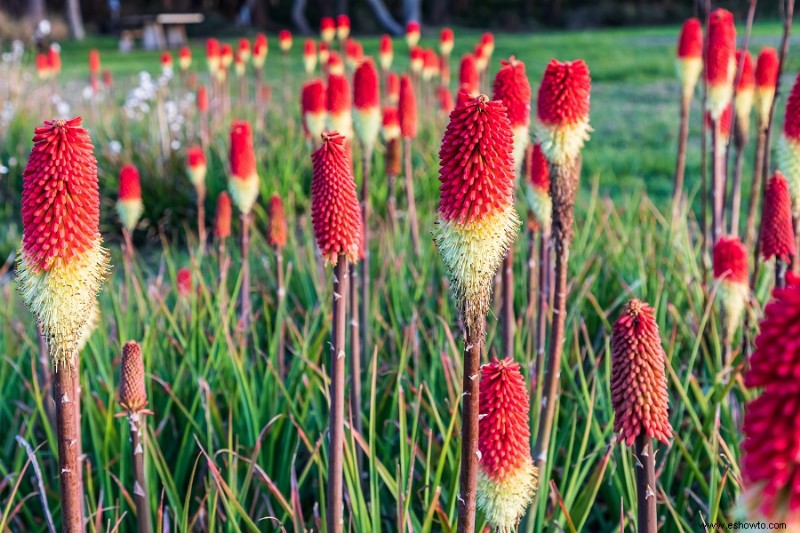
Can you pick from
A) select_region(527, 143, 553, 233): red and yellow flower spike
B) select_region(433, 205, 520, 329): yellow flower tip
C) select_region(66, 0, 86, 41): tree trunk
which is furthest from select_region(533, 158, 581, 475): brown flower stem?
select_region(66, 0, 86, 41): tree trunk

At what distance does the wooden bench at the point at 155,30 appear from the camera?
26297mm

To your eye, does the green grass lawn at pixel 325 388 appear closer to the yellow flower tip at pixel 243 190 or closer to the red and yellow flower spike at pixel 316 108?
the yellow flower tip at pixel 243 190

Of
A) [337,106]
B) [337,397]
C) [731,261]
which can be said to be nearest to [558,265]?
[337,397]

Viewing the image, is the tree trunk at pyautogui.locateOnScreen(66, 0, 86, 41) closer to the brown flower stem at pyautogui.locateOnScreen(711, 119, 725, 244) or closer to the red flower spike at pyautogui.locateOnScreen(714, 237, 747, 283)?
the brown flower stem at pyautogui.locateOnScreen(711, 119, 725, 244)

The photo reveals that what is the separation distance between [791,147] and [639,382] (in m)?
1.61

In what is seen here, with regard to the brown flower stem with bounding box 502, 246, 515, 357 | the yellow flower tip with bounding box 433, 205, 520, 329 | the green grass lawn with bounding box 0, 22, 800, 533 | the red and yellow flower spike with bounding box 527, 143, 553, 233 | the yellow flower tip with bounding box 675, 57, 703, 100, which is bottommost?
the green grass lawn with bounding box 0, 22, 800, 533

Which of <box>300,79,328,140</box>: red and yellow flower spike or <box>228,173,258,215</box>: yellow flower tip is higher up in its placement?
<box>300,79,328,140</box>: red and yellow flower spike

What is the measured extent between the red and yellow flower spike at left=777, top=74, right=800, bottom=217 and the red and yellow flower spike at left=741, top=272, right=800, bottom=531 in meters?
2.15

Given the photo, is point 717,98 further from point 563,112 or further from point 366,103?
point 563,112

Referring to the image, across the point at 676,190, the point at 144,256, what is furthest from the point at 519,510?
the point at 144,256

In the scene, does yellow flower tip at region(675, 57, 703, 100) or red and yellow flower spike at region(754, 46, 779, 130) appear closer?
red and yellow flower spike at region(754, 46, 779, 130)

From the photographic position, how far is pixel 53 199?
5.41ft

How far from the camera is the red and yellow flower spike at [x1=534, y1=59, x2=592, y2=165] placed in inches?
94.3

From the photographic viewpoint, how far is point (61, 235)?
167cm
